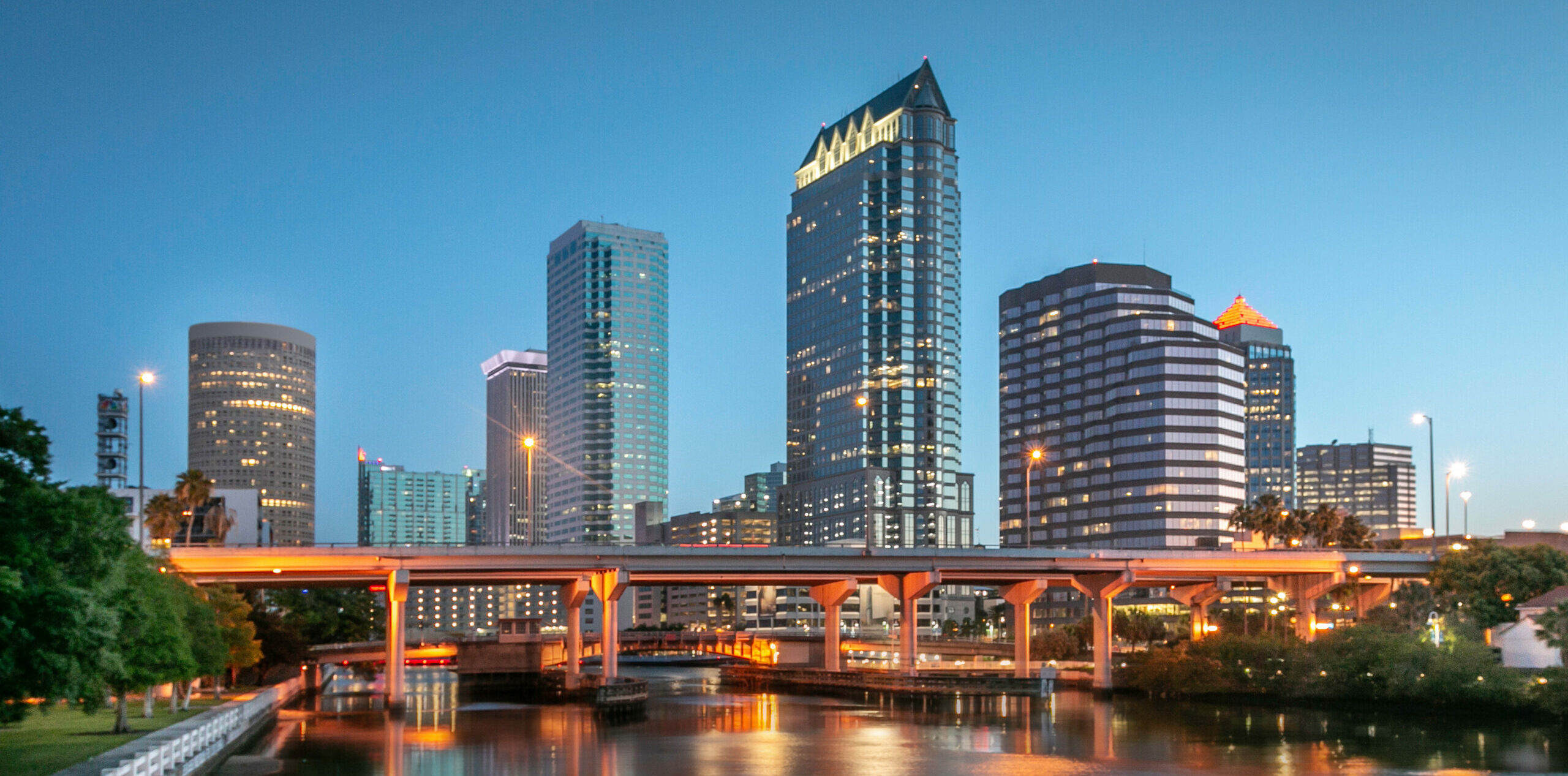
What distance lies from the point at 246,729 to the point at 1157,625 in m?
130

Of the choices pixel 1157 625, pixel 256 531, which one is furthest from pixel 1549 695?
pixel 256 531

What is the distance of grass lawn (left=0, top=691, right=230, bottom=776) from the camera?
39.0m

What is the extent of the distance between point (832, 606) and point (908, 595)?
31.5 ft

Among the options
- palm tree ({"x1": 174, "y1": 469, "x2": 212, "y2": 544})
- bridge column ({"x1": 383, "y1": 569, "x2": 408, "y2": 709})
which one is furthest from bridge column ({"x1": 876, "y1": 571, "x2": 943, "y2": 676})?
palm tree ({"x1": 174, "y1": 469, "x2": 212, "y2": 544})

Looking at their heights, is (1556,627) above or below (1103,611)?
above

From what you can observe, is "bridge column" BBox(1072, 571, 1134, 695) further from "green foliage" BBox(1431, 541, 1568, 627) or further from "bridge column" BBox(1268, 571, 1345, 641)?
"green foliage" BBox(1431, 541, 1568, 627)

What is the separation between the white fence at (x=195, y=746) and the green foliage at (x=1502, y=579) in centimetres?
7803

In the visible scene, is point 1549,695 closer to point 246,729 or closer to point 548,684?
point 246,729

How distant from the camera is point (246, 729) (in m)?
62.4

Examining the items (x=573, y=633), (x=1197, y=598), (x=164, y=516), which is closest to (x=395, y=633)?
(x=573, y=633)

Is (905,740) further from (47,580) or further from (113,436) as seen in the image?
(113,436)

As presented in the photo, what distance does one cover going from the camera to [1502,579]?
94.9 metres

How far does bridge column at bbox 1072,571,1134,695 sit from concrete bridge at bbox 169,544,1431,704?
9 cm

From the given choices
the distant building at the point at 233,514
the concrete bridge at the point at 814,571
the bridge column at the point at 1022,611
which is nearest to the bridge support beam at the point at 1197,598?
the concrete bridge at the point at 814,571
